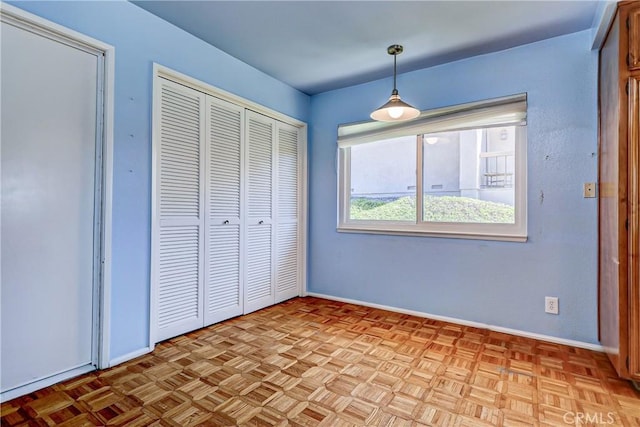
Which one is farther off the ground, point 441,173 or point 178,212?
point 441,173

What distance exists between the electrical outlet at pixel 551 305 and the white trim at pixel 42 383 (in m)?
3.18

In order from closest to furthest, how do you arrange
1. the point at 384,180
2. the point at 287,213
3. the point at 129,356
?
the point at 129,356
the point at 384,180
the point at 287,213

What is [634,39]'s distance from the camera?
5.65 feet

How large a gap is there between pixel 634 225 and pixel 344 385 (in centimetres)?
181

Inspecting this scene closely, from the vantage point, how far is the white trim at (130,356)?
2.04 m

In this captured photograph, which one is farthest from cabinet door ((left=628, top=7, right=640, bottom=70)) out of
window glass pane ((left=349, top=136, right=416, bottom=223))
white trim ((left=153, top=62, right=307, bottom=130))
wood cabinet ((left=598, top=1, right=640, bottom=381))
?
white trim ((left=153, top=62, right=307, bottom=130))

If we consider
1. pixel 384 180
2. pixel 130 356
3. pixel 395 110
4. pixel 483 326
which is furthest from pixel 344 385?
pixel 384 180

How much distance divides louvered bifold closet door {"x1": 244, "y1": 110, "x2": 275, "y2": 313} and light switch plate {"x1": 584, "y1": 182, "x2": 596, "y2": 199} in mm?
2629

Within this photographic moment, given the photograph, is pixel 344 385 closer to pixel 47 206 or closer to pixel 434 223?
pixel 434 223

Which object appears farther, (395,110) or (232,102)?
(232,102)

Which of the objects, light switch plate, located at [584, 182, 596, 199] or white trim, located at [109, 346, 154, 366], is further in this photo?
light switch plate, located at [584, 182, 596, 199]

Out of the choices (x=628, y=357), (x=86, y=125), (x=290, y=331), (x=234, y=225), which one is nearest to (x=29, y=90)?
(x=86, y=125)

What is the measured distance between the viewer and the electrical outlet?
2443mm

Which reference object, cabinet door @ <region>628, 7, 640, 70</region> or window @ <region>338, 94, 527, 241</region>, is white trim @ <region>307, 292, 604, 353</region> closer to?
window @ <region>338, 94, 527, 241</region>
